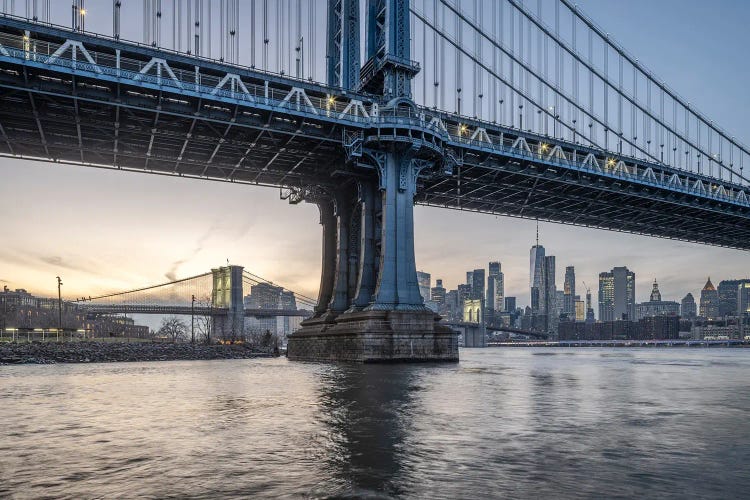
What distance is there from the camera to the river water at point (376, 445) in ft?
29.5

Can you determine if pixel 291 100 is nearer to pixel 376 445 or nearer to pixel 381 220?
pixel 381 220

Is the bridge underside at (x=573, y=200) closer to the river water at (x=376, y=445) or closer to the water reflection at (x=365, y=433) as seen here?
the water reflection at (x=365, y=433)

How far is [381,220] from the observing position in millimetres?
51406

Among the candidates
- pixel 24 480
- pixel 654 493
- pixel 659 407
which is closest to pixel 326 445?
pixel 24 480

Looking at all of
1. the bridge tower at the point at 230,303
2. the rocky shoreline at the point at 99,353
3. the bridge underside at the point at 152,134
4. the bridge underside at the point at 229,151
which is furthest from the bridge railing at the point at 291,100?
the bridge tower at the point at 230,303

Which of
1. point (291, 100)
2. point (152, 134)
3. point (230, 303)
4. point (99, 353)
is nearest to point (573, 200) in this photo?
point (291, 100)

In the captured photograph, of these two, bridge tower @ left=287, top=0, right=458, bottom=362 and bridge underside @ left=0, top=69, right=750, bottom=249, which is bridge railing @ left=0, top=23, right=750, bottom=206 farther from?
bridge tower @ left=287, top=0, right=458, bottom=362

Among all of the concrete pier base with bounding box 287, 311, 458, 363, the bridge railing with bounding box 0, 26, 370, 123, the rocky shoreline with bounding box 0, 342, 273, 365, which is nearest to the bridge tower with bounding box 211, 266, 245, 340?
the rocky shoreline with bounding box 0, 342, 273, 365

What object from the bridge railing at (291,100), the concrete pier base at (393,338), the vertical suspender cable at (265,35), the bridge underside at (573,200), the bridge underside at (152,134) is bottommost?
the concrete pier base at (393,338)

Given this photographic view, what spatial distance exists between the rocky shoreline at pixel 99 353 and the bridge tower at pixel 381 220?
73.2 ft

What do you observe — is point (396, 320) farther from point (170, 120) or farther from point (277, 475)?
point (277, 475)

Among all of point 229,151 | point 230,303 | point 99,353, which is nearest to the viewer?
point 229,151

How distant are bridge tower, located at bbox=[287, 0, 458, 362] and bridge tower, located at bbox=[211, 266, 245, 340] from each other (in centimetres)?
7919

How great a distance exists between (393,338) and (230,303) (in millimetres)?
98676
